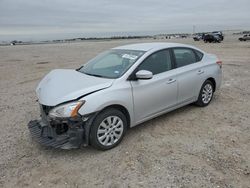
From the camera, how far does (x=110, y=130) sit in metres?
3.80

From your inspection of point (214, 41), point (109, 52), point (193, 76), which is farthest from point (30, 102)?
point (214, 41)

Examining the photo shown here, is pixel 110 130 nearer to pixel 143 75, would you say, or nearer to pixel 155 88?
pixel 143 75

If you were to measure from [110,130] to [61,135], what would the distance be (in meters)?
0.74

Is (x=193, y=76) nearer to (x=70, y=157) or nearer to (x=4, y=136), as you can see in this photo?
(x=70, y=157)

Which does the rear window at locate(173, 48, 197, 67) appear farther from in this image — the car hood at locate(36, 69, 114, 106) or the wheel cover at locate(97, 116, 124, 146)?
the wheel cover at locate(97, 116, 124, 146)

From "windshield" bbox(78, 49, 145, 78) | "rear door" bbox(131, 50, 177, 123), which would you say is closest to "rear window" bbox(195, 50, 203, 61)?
"rear door" bbox(131, 50, 177, 123)

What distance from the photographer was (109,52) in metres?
5.07

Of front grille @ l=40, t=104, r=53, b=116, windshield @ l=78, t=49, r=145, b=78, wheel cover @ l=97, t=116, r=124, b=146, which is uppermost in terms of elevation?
windshield @ l=78, t=49, r=145, b=78

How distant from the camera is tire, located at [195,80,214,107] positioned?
17.9 ft

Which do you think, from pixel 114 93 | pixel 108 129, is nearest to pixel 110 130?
pixel 108 129

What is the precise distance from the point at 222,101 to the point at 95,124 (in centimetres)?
373

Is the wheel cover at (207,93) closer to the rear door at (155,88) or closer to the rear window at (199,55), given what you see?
the rear window at (199,55)

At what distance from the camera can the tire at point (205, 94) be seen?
546 centimetres

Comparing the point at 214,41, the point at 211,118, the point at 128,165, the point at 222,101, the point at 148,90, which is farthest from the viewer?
the point at 214,41
